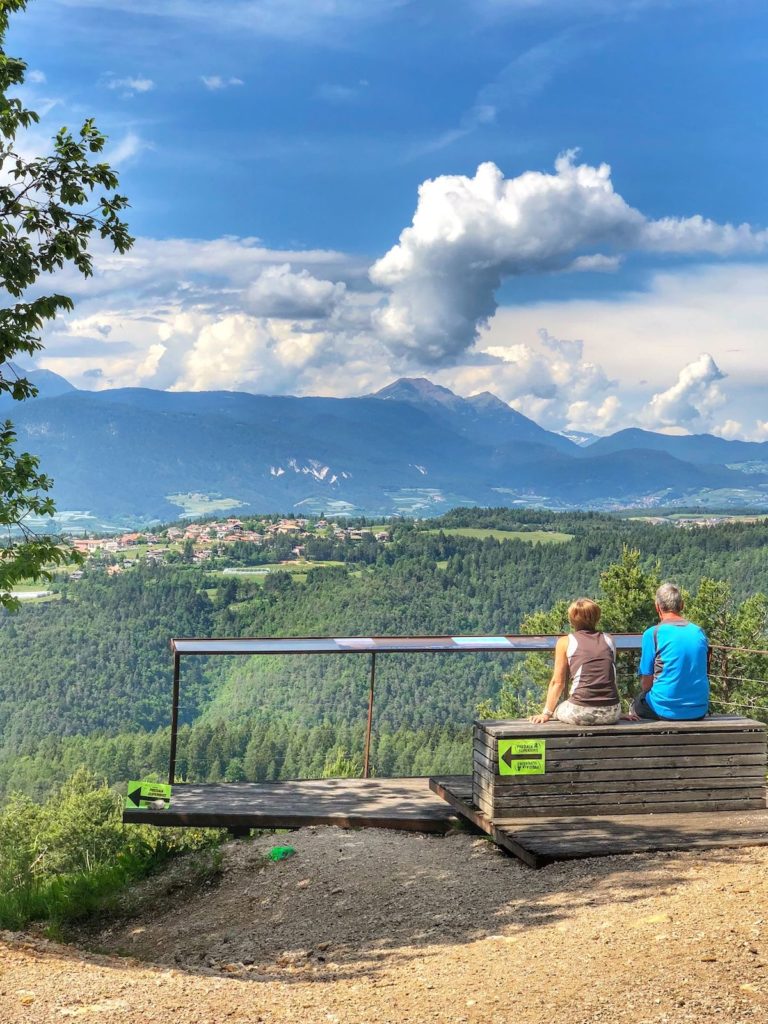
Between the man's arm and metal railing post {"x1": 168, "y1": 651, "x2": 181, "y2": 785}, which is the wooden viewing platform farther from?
metal railing post {"x1": 168, "y1": 651, "x2": 181, "y2": 785}

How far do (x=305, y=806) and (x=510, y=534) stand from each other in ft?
441

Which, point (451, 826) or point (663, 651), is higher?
point (663, 651)

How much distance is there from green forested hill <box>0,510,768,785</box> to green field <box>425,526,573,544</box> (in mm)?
1667

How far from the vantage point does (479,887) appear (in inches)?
208

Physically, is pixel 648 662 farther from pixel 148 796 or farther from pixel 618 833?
pixel 148 796

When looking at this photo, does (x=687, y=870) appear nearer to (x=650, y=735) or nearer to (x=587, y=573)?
(x=650, y=735)

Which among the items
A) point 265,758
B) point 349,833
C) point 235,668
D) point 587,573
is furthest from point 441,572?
point 349,833

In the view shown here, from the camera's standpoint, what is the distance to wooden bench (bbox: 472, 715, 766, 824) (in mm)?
5543

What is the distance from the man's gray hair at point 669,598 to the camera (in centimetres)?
597

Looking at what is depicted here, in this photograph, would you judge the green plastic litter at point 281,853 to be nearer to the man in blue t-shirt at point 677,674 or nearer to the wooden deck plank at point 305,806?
the wooden deck plank at point 305,806

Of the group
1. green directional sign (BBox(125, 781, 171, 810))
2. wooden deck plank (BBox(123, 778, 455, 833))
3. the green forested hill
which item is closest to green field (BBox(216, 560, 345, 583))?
the green forested hill

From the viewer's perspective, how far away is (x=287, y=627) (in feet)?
340

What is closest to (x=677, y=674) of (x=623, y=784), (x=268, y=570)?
(x=623, y=784)

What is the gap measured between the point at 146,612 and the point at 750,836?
116682 millimetres
